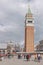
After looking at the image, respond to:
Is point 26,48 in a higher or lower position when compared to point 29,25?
lower

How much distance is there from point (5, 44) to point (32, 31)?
113 feet

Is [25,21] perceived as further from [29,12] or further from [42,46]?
[42,46]

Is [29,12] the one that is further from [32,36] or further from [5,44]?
[5,44]

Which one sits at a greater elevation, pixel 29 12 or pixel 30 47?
pixel 29 12

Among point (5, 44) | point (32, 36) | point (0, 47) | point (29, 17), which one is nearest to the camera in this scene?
point (32, 36)

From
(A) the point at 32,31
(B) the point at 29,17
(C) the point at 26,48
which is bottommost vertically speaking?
(C) the point at 26,48

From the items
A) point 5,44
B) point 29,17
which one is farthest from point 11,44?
point 29,17

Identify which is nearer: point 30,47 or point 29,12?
point 30,47

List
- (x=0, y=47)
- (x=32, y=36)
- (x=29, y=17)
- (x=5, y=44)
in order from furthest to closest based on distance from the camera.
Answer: (x=5, y=44) → (x=0, y=47) → (x=29, y=17) → (x=32, y=36)

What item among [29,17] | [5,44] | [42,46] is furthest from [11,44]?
[29,17]

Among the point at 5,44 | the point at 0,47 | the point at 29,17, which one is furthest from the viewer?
the point at 5,44

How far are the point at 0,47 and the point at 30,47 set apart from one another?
28.5 meters

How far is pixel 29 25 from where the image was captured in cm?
11019

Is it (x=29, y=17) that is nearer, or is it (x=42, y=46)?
(x=29, y=17)
